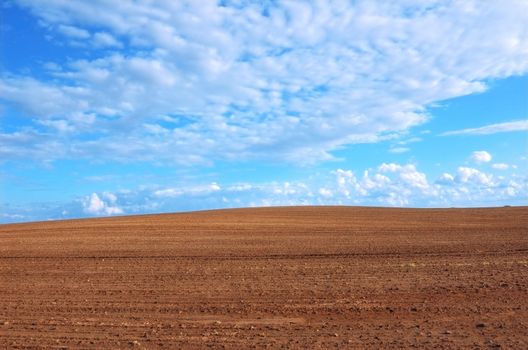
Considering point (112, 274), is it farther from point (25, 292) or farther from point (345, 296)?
point (345, 296)

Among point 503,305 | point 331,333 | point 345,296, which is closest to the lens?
point 331,333

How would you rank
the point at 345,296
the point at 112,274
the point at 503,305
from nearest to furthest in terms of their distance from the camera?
the point at 503,305 → the point at 345,296 → the point at 112,274

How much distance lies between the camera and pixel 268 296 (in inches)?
441

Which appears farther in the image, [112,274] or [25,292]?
[112,274]

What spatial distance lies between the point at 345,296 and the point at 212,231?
2020cm

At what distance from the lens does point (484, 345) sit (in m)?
7.47

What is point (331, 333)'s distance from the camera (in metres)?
8.26

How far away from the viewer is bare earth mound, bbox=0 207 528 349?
8055 mm

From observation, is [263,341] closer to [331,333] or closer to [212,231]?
[331,333]

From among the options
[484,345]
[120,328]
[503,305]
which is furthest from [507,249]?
[120,328]

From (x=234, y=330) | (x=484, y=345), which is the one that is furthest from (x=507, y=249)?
(x=234, y=330)

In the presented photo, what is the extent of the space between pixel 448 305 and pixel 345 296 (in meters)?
2.22

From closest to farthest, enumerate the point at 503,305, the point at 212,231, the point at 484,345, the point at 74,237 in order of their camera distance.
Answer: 1. the point at 484,345
2. the point at 503,305
3. the point at 74,237
4. the point at 212,231

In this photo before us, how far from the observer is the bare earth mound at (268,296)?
805cm
